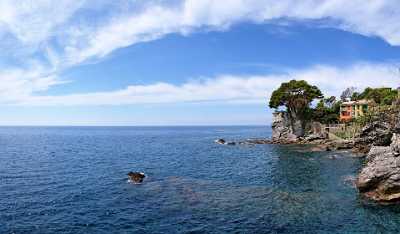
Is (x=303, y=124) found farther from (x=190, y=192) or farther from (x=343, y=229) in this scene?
(x=343, y=229)

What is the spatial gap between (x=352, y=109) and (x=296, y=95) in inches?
1138

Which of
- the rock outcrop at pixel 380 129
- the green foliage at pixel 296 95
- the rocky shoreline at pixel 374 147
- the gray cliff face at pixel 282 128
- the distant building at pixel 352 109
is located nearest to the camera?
the rocky shoreline at pixel 374 147

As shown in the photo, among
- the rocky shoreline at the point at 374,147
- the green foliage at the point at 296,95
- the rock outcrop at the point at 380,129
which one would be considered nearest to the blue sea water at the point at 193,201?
the rocky shoreline at the point at 374,147

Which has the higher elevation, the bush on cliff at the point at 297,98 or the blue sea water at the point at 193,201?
the bush on cliff at the point at 297,98

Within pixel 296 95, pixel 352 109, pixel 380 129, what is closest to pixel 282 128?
pixel 296 95

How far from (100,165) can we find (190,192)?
33.8m

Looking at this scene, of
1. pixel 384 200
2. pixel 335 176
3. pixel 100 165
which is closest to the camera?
pixel 384 200

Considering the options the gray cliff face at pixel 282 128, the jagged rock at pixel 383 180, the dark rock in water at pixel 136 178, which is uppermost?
the gray cliff face at pixel 282 128

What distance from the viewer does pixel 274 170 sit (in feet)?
205

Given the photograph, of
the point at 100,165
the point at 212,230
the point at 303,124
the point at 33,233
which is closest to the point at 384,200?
the point at 212,230

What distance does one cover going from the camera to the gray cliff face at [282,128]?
122 m

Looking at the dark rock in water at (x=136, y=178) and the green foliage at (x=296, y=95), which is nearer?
the dark rock in water at (x=136, y=178)

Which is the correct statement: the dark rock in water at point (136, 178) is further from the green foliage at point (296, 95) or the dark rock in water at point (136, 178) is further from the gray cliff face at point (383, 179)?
the green foliage at point (296, 95)

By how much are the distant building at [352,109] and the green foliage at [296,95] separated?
18.5 meters
